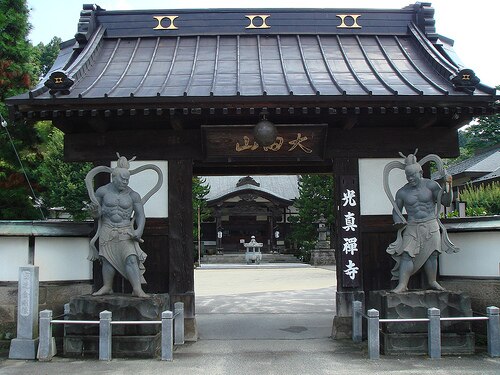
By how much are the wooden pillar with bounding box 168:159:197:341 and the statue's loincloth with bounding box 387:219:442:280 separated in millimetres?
3928

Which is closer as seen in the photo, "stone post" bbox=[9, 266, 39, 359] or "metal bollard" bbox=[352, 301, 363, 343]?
"stone post" bbox=[9, 266, 39, 359]

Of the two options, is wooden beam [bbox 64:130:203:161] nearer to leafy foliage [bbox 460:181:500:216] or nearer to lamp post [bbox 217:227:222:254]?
leafy foliage [bbox 460:181:500:216]

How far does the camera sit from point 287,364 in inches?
294

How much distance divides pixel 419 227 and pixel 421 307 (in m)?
1.34

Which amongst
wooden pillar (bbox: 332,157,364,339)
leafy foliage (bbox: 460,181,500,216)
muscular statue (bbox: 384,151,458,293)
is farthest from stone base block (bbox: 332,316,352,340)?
leafy foliage (bbox: 460,181,500,216)

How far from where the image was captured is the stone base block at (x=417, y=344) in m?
7.90

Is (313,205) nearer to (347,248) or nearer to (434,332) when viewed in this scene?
(347,248)

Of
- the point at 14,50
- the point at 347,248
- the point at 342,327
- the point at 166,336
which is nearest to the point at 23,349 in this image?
the point at 166,336

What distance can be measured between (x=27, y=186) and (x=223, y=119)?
7.92 m

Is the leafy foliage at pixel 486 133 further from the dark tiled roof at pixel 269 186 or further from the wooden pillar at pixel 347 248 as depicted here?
the wooden pillar at pixel 347 248

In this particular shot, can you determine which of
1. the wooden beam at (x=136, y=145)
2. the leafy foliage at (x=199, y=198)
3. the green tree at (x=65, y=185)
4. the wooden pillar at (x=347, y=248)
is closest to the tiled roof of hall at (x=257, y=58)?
the wooden beam at (x=136, y=145)

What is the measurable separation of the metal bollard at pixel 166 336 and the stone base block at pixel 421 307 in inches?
139

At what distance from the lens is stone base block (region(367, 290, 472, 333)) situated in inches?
313

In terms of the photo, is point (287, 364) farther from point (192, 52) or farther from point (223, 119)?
point (192, 52)
